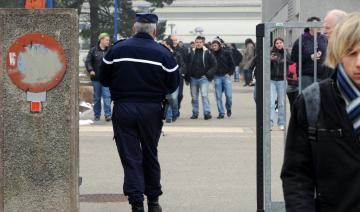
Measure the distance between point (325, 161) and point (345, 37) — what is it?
49cm

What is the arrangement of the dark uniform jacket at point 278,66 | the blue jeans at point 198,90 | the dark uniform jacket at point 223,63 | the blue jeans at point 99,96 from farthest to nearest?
the dark uniform jacket at point 223,63 → the blue jeans at point 198,90 → the blue jeans at point 99,96 → the dark uniform jacket at point 278,66

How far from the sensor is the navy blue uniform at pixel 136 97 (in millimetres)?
8422

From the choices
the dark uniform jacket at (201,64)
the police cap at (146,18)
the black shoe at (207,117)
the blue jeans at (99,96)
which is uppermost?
the police cap at (146,18)

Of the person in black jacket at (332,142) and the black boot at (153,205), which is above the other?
the person in black jacket at (332,142)

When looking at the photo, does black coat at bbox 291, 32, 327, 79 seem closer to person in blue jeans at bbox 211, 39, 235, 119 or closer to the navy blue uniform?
the navy blue uniform

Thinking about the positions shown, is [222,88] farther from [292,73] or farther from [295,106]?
[295,106]

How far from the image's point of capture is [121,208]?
9336 mm

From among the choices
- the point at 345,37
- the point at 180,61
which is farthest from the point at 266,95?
the point at 180,61

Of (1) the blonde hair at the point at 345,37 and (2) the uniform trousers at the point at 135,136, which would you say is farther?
(2) the uniform trousers at the point at 135,136

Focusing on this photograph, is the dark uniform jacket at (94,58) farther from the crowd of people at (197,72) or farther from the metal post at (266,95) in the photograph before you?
the metal post at (266,95)

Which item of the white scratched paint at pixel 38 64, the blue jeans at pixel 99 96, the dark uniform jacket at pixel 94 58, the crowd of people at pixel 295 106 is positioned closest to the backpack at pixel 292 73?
the crowd of people at pixel 295 106

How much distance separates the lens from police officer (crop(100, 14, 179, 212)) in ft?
27.6

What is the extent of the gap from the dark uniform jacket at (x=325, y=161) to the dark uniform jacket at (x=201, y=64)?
15781 mm

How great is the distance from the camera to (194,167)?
1216 centimetres
